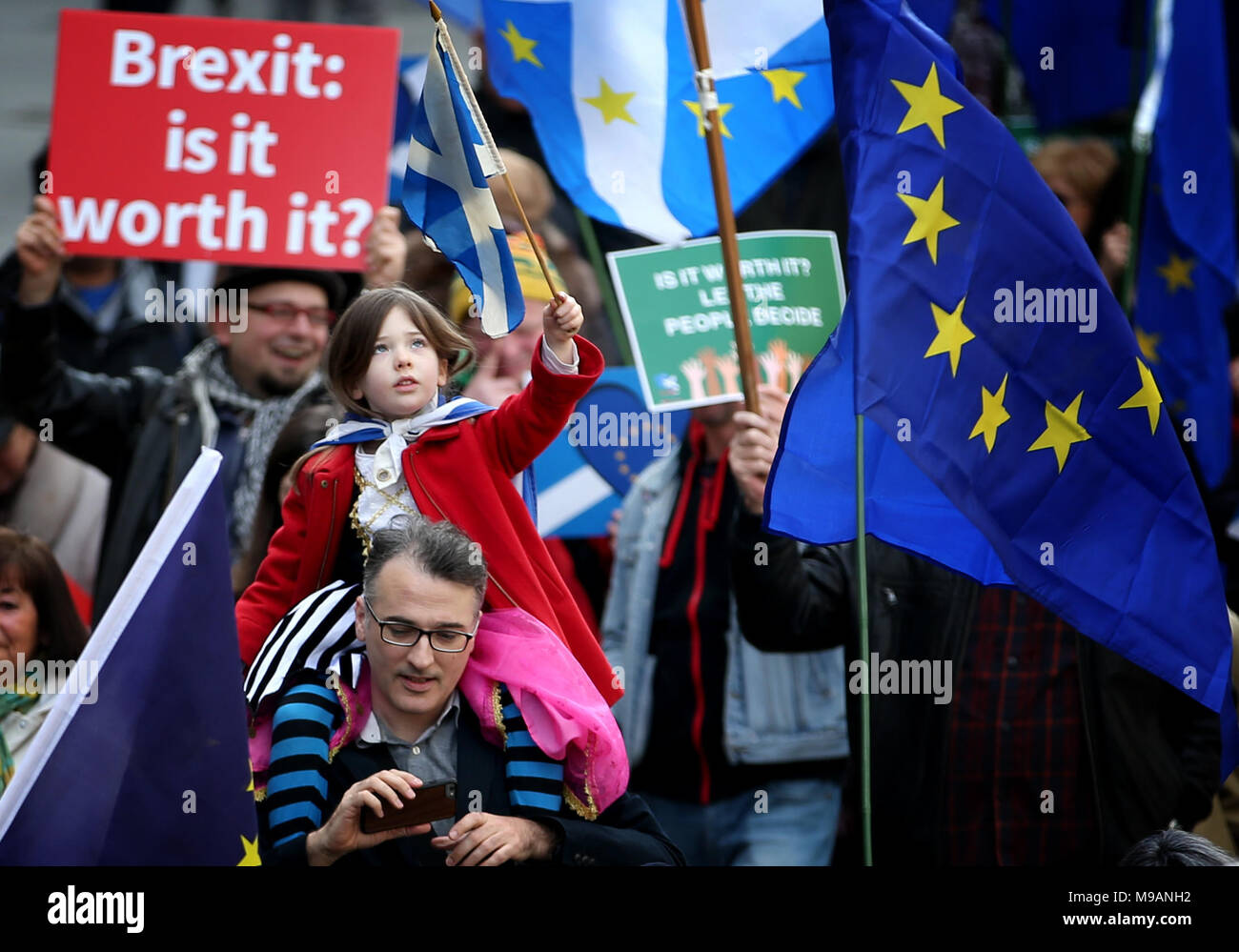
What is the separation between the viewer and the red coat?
3.64 metres

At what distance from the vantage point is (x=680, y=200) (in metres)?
5.24

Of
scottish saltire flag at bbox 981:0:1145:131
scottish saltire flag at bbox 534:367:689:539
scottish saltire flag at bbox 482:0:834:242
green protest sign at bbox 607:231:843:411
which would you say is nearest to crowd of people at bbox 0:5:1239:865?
scottish saltire flag at bbox 534:367:689:539

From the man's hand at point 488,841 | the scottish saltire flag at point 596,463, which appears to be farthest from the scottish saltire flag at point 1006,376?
the scottish saltire flag at point 596,463

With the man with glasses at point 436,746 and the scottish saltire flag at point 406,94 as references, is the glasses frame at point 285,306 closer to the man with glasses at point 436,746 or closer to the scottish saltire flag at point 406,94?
the scottish saltire flag at point 406,94

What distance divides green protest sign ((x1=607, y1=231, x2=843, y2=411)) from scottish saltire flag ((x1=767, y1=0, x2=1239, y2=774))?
1.16 meters

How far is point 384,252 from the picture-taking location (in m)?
5.13

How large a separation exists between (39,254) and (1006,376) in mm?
2777

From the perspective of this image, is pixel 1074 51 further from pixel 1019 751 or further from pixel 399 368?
pixel 399 368

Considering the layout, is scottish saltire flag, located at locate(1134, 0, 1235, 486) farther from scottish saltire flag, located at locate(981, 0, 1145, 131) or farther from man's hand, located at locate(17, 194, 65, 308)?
man's hand, located at locate(17, 194, 65, 308)

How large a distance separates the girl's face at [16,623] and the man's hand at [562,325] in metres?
1.83
